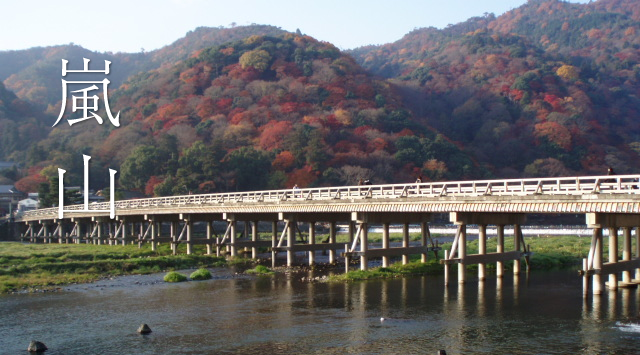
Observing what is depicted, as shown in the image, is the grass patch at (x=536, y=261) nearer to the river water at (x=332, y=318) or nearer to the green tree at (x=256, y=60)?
the river water at (x=332, y=318)

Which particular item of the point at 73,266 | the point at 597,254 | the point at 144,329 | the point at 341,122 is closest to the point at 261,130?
the point at 341,122

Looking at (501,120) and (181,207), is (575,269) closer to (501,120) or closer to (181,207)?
(181,207)

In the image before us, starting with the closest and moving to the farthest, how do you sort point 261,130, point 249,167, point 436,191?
1. point 436,191
2. point 249,167
3. point 261,130

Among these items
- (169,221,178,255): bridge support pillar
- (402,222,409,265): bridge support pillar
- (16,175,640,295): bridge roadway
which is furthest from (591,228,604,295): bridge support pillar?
(169,221,178,255): bridge support pillar

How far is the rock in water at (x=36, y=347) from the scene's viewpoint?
70.1ft

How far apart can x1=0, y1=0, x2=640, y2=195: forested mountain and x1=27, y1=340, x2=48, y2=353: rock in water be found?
228ft

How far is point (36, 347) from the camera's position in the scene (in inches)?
843

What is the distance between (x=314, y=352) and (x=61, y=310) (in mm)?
13892

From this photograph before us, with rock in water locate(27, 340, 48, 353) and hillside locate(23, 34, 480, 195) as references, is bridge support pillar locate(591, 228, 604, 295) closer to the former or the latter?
rock in water locate(27, 340, 48, 353)

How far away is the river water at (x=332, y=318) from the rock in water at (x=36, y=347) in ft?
1.24

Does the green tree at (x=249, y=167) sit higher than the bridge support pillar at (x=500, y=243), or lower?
higher

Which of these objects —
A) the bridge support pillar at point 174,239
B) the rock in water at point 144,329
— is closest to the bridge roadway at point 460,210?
the bridge support pillar at point 174,239

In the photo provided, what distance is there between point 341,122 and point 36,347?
88.0 m

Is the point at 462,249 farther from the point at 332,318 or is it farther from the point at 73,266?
the point at 73,266
